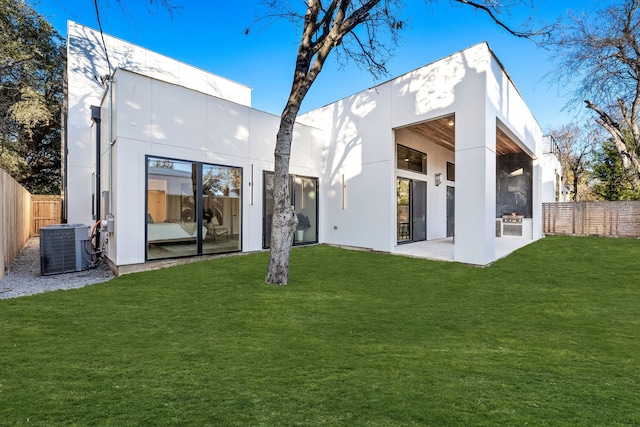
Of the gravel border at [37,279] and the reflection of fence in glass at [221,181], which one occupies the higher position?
the reflection of fence in glass at [221,181]

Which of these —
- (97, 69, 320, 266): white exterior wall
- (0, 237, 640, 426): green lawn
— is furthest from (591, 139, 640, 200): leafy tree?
(97, 69, 320, 266): white exterior wall

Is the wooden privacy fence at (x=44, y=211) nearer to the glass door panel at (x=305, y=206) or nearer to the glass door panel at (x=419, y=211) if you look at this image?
the glass door panel at (x=305, y=206)

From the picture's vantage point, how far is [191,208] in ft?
20.6

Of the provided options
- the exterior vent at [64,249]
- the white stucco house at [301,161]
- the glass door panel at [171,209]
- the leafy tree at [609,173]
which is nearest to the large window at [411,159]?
the white stucco house at [301,161]

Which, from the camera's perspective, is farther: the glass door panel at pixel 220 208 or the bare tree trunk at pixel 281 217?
the glass door panel at pixel 220 208

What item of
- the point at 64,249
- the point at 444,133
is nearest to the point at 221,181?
the point at 64,249

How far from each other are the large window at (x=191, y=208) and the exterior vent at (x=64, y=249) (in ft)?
5.19

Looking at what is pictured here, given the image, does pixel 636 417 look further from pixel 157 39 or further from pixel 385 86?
pixel 385 86

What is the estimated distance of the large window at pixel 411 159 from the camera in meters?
8.97

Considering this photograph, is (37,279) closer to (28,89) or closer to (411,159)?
(28,89)

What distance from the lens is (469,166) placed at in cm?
Answer: 625

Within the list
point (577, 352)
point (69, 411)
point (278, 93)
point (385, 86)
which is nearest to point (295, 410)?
point (69, 411)

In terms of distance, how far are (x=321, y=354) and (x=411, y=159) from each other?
26.6 ft

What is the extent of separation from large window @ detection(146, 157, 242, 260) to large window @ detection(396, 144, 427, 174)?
4707mm
